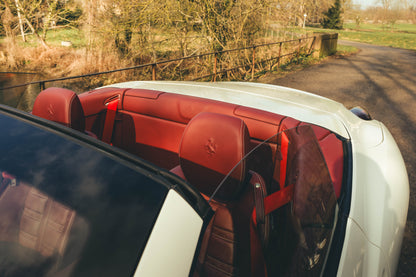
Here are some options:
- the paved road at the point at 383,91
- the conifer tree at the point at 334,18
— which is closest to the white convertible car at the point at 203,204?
the paved road at the point at 383,91

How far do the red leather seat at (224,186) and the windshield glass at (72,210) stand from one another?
0.25m

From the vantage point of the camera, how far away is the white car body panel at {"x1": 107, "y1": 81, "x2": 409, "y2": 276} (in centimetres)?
132

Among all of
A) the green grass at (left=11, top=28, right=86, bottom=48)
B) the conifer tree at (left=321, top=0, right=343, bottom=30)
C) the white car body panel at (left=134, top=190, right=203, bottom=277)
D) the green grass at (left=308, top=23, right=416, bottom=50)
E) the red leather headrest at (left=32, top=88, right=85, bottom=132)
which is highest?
the conifer tree at (left=321, top=0, right=343, bottom=30)

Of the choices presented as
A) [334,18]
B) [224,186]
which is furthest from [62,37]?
[334,18]

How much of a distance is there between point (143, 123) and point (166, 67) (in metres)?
9.63

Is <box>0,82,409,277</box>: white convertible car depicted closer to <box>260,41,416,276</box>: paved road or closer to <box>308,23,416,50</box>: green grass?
<box>260,41,416,276</box>: paved road

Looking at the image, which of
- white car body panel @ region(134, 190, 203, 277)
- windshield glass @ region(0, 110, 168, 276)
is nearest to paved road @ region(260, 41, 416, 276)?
white car body panel @ region(134, 190, 203, 277)

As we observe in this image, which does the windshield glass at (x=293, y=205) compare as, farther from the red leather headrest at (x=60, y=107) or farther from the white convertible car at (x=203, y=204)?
the red leather headrest at (x=60, y=107)

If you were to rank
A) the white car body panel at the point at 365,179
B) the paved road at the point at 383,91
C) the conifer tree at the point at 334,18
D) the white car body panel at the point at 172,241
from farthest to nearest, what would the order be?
the conifer tree at the point at 334,18
the paved road at the point at 383,91
the white car body panel at the point at 365,179
the white car body panel at the point at 172,241

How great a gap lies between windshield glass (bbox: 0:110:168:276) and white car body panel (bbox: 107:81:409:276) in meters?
0.80

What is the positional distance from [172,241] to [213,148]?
0.66 m

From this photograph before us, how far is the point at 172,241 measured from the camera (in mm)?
942

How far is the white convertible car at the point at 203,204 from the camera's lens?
0.93 meters

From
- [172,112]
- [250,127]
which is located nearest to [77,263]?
[250,127]
